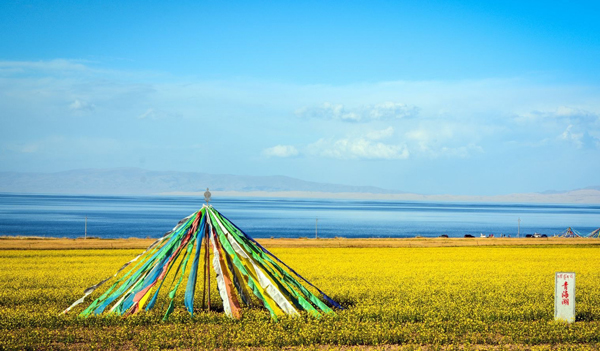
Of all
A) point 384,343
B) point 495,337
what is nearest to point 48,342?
point 384,343

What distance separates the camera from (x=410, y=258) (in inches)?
1608

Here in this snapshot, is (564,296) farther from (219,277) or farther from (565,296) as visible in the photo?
(219,277)

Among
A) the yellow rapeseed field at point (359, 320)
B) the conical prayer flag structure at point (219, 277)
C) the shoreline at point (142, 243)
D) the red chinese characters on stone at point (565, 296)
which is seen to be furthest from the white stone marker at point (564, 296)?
the shoreline at point (142, 243)

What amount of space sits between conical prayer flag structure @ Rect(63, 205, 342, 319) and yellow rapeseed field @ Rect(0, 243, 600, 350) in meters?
0.50

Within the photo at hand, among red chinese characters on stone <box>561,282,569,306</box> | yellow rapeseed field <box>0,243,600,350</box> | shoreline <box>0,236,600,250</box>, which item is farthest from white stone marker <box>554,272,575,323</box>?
shoreline <box>0,236,600,250</box>

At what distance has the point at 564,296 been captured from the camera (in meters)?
17.3

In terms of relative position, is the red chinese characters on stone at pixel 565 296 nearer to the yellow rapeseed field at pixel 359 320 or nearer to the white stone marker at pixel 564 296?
the white stone marker at pixel 564 296

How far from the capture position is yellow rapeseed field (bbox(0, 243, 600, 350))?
14.9 metres

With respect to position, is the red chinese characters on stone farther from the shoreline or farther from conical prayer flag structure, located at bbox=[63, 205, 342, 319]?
the shoreline

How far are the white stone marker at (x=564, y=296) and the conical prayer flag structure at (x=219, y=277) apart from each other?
667cm

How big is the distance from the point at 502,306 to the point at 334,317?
5964 millimetres

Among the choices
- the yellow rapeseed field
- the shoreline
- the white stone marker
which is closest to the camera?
the yellow rapeseed field

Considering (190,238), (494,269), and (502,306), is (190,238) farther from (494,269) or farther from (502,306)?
(494,269)

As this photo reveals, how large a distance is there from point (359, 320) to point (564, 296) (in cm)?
607
